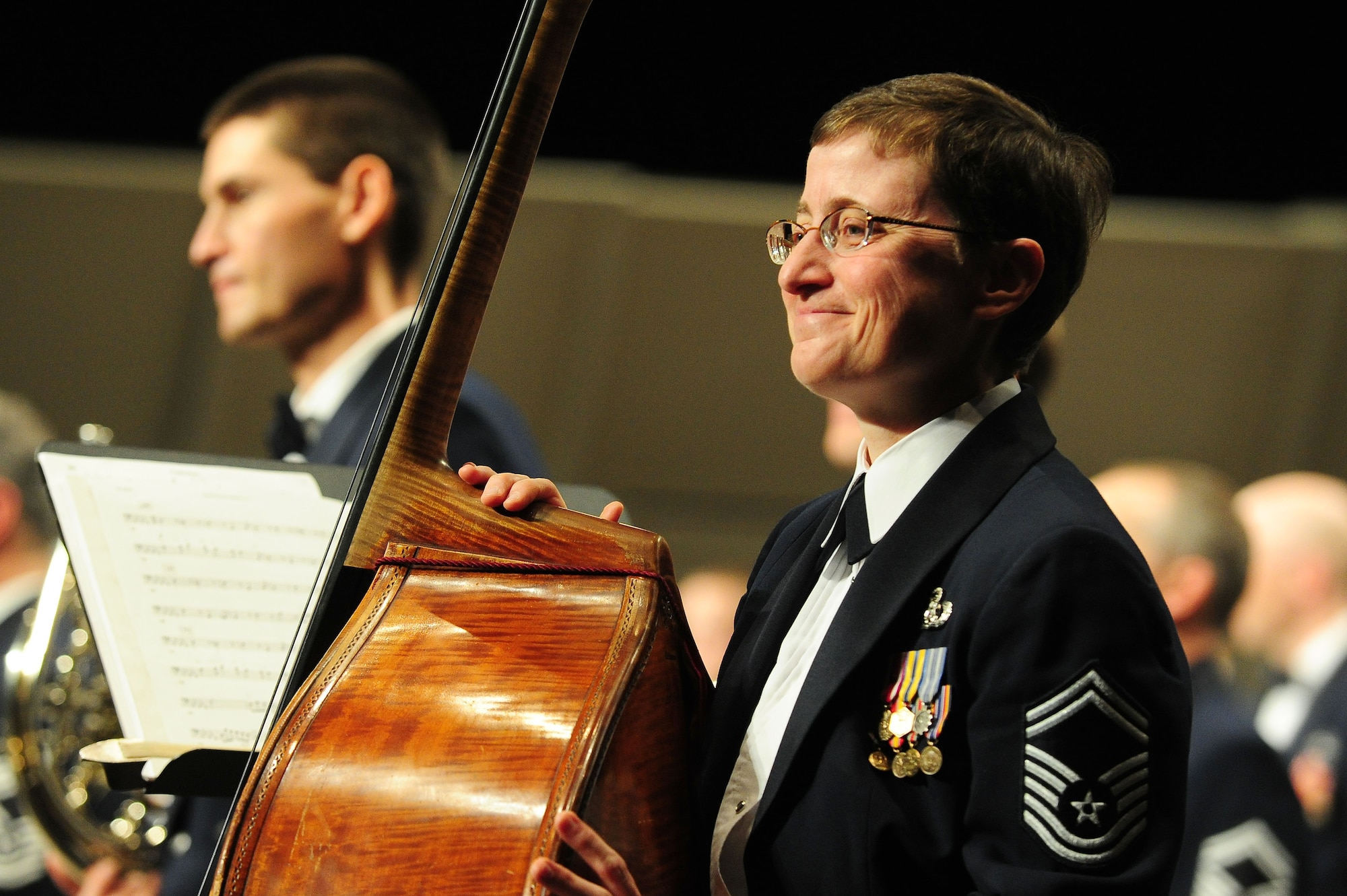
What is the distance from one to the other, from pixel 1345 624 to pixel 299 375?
3.52 meters

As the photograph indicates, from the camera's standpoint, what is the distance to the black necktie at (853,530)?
1.25 m

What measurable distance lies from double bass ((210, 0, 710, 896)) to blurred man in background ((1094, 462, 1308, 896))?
5.35 ft

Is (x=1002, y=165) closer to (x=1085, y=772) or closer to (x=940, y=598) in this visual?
(x=940, y=598)

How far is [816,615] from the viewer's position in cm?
126

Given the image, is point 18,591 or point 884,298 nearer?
point 884,298

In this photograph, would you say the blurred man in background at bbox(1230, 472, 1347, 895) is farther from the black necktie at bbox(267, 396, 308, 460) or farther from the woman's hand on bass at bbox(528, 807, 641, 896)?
the woman's hand on bass at bbox(528, 807, 641, 896)

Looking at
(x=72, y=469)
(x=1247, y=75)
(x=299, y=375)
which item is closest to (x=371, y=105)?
(x=299, y=375)

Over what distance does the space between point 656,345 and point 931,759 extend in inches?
153

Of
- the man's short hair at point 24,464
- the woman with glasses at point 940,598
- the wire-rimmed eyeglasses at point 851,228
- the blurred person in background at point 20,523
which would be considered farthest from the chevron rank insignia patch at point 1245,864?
the man's short hair at point 24,464

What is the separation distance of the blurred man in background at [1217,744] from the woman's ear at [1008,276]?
139 centimetres

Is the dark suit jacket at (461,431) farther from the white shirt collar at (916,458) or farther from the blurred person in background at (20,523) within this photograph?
the blurred person in background at (20,523)

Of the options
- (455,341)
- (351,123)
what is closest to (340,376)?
(351,123)

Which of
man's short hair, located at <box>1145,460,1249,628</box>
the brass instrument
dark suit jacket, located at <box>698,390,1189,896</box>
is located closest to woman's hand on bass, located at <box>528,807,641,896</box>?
dark suit jacket, located at <box>698,390,1189,896</box>

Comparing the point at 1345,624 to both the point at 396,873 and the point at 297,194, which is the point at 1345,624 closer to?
the point at 297,194
